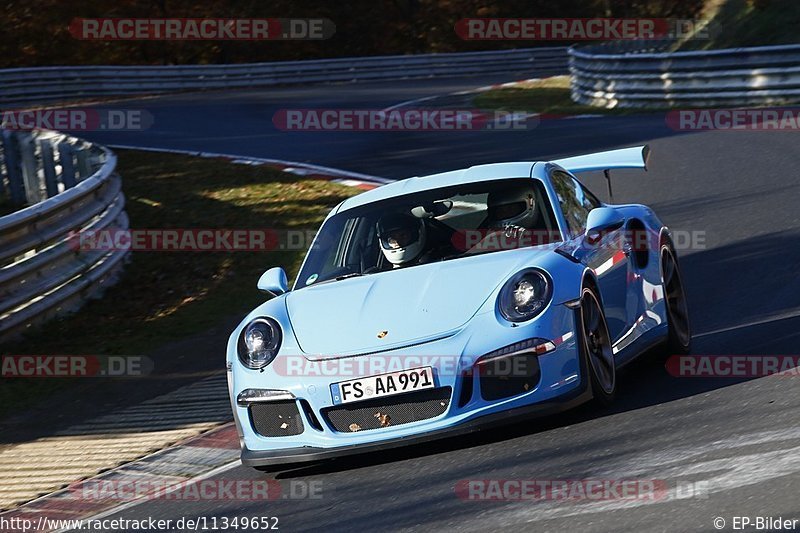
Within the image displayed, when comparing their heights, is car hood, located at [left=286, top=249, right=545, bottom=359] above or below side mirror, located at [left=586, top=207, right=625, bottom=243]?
below

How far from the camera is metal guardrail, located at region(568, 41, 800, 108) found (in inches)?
795

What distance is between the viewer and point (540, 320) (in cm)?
603

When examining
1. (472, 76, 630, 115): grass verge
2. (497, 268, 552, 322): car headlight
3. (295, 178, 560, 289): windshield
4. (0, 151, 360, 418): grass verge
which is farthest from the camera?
(472, 76, 630, 115): grass verge

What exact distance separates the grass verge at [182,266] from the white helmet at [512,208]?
3863mm

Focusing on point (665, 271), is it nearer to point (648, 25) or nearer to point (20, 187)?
point (20, 187)

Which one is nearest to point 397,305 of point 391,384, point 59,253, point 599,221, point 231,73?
point 391,384

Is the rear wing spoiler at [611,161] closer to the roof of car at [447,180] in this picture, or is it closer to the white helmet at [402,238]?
the roof of car at [447,180]

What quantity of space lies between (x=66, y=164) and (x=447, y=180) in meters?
9.68

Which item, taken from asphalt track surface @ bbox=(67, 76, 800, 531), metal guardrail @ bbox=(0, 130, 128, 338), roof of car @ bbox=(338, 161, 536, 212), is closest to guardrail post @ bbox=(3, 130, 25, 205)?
metal guardrail @ bbox=(0, 130, 128, 338)

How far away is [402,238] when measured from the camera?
7.10m

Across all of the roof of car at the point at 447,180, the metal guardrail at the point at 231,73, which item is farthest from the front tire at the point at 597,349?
the metal guardrail at the point at 231,73

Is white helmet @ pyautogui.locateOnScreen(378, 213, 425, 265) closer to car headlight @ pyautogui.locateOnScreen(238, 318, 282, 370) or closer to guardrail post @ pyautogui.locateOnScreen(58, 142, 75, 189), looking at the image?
car headlight @ pyautogui.locateOnScreen(238, 318, 282, 370)

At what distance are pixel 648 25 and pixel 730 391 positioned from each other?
1306 inches

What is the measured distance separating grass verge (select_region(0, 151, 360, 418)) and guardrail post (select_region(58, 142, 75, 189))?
857 millimetres
